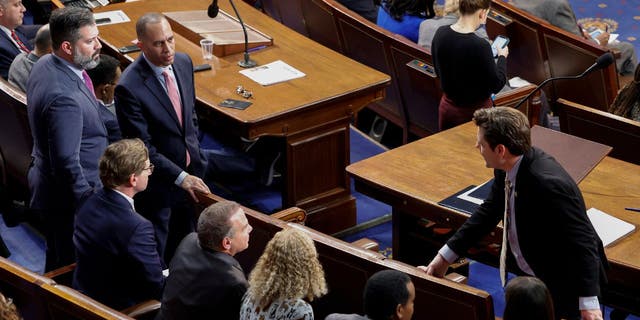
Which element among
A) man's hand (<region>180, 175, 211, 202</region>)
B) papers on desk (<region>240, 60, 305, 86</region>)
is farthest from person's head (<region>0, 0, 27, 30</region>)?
man's hand (<region>180, 175, 211, 202</region>)

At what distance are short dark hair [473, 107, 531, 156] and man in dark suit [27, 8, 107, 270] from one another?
5.07ft

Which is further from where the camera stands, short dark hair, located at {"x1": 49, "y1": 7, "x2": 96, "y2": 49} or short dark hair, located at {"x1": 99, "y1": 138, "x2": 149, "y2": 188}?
short dark hair, located at {"x1": 49, "y1": 7, "x2": 96, "y2": 49}

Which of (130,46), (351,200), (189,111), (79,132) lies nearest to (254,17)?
(130,46)

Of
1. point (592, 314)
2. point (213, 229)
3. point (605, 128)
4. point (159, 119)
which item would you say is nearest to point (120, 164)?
point (213, 229)

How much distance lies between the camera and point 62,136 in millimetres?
3664

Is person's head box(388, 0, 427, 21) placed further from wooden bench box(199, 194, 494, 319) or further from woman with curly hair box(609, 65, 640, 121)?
wooden bench box(199, 194, 494, 319)

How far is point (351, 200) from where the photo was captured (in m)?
4.91

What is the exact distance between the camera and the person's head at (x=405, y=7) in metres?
5.77

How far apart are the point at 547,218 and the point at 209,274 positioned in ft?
3.33

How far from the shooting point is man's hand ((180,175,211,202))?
3785 mm

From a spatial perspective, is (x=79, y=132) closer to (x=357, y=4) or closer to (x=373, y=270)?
(x=373, y=270)

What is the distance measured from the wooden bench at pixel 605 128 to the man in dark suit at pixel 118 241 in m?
1.94

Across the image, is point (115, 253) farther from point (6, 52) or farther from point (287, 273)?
point (6, 52)

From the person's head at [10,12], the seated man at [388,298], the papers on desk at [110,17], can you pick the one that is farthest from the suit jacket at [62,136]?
the papers on desk at [110,17]
